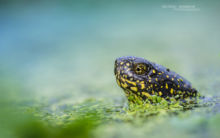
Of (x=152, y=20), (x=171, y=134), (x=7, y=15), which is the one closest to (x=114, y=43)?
(x=152, y=20)

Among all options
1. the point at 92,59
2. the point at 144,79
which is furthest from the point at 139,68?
the point at 92,59

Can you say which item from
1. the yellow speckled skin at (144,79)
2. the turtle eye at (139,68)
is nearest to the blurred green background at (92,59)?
the yellow speckled skin at (144,79)

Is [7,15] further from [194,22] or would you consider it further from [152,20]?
[194,22]

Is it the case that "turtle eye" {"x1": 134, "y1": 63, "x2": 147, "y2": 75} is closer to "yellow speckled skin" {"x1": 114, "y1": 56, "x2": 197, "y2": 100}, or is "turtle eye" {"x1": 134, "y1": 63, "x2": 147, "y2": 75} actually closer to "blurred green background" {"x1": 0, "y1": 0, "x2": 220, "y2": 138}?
"yellow speckled skin" {"x1": 114, "y1": 56, "x2": 197, "y2": 100}

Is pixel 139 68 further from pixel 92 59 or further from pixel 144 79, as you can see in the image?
pixel 92 59

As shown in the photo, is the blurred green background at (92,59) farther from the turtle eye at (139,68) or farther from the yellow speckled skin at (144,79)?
the turtle eye at (139,68)

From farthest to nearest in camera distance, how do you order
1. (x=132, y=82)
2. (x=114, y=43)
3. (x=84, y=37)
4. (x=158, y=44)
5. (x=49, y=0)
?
(x=49, y=0) < (x=84, y=37) < (x=114, y=43) < (x=158, y=44) < (x=132, y=82)

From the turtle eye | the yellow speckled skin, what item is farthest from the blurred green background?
the turtle eye
